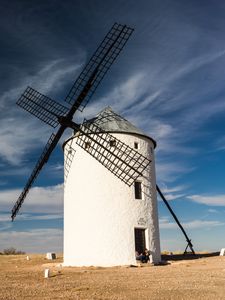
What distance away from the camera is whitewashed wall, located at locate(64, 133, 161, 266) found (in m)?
20.3

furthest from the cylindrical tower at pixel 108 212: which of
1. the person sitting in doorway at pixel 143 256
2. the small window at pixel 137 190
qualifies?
the person sitting in doorway at pixel 143 256

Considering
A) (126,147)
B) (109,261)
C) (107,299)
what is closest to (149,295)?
(107,299)

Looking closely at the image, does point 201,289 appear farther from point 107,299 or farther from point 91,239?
point 91,239

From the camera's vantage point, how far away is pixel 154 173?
77.2ft

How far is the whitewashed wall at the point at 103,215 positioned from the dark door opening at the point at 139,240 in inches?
12.1

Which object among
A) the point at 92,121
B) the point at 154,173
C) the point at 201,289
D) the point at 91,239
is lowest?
the point at 201,289

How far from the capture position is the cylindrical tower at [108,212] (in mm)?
20359

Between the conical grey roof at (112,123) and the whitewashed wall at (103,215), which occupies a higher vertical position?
the conical grey roof at (112,123)

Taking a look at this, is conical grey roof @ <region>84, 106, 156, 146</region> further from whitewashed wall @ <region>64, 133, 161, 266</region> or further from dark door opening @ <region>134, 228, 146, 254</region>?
dark door opening @ <region>134, 228, 146, 254</region>

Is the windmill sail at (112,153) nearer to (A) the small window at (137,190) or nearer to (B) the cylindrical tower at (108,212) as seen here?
(B) the cylindrical tower at (108,212)

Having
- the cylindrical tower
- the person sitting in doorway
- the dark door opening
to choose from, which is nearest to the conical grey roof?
the cylindrical tower

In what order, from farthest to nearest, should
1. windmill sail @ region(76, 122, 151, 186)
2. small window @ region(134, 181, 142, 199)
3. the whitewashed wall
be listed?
small window @ region(134, 181, 142, 199), windmill sail @ region(76, 122, 151, 186), the whitewashed wall

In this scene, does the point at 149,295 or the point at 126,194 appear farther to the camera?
the point at 126,194

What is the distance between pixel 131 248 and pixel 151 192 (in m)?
3.99
